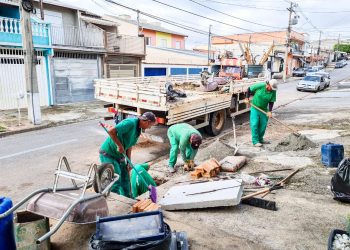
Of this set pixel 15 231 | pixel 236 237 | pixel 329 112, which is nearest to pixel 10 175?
pixel 15 231

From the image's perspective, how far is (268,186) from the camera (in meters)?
5.34

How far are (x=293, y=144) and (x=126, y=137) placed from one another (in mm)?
4905

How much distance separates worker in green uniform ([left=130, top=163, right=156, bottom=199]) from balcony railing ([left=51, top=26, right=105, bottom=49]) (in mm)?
13836

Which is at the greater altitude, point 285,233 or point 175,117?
point 175,117

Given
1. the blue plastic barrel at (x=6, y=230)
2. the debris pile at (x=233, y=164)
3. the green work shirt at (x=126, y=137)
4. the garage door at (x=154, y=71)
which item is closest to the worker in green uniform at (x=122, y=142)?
the green work shirt at (x=126, y=137)

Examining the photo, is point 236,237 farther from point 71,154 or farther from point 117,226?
point 71,154

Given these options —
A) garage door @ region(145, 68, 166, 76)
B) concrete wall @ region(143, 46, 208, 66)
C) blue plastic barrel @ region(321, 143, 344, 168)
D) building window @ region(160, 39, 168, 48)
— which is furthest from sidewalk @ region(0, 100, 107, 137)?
building window @ region(160, 39, 168, 48)

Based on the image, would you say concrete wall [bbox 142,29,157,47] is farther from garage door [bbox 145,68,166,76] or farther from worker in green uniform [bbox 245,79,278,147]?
worker in green uniform [bbox 245,79,278,147]

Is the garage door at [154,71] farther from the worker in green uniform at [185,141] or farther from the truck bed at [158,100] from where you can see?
the worker in green uniform at [185,141]

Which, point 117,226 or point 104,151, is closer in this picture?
point 117,226

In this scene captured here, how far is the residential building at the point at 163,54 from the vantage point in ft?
88.7

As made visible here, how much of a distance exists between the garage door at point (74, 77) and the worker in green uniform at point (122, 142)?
1356 centimetres

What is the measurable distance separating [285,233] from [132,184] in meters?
2.64

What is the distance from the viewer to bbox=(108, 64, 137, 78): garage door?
21.3m
